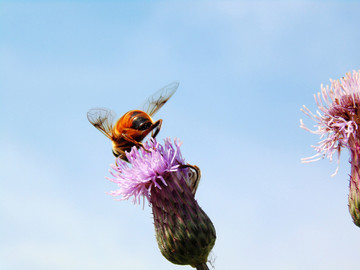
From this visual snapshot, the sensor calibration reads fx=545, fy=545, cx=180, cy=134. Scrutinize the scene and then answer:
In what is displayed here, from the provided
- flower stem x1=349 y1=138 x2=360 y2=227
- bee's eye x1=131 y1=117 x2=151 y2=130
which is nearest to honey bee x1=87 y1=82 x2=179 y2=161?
bee's eye x1=131 y1=117 x2=151 y2=130

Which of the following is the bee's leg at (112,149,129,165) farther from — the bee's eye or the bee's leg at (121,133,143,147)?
the bee's eye

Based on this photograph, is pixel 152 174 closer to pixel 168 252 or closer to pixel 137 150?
pixel 137 150

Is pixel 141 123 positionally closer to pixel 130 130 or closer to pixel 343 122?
pixel 130 130

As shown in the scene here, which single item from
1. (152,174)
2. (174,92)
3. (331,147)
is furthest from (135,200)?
(331,147)

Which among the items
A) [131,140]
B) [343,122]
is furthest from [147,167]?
[343,122]

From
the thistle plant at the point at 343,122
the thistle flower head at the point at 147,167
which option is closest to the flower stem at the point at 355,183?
the thistle plant at the point at 343,122

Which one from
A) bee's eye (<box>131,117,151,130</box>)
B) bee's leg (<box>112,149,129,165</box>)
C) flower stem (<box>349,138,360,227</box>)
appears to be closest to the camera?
flower stem (<box>349,138,360,227</box>)

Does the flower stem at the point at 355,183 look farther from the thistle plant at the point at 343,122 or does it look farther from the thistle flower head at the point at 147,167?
the thistle flower head at the point at 147,167

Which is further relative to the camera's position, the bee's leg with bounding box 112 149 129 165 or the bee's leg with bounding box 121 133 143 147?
the bee's leg with bounding box 112 149 129 165
